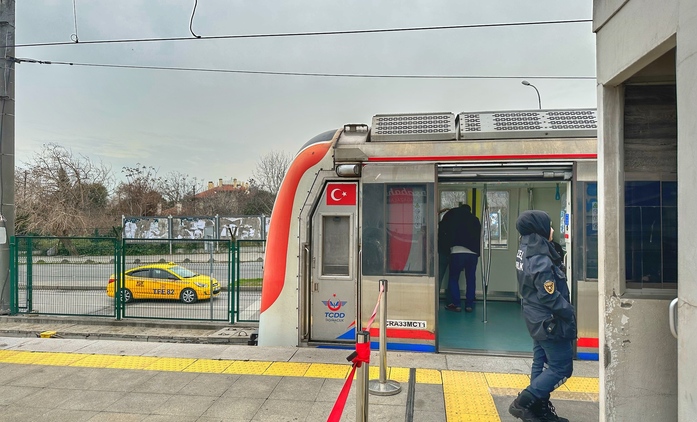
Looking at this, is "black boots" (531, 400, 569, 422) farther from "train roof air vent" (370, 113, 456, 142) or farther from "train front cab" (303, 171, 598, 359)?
"train roof air vent" (370, 113, 456, 142)

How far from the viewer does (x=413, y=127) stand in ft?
20.1

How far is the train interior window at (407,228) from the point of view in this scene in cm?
587

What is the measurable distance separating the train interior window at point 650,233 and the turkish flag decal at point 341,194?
376 centimetres

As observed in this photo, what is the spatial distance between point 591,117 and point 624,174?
144 inches

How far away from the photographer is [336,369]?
529 centimetres

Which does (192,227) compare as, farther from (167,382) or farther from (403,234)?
(403,234)

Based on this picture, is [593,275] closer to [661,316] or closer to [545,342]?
[545,342]

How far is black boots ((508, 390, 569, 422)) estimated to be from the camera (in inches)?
153

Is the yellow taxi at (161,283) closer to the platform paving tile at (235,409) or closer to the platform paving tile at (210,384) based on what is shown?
the platform paving tile at (210,384)

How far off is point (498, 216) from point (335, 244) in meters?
4.30

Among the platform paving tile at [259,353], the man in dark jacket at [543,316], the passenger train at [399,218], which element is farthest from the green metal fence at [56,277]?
the man in dark jacket at [543,316]

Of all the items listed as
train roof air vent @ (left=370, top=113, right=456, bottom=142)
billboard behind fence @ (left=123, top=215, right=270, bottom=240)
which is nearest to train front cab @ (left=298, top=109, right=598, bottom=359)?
train roof air vent @ (left=370, top=113, right=456, bottom=142)

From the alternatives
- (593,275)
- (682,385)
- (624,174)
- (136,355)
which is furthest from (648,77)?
(136,355)

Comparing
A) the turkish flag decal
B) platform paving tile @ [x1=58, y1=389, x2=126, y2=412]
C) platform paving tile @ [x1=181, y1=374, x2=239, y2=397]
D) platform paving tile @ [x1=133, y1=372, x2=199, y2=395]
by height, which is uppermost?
the turkish flag decal
